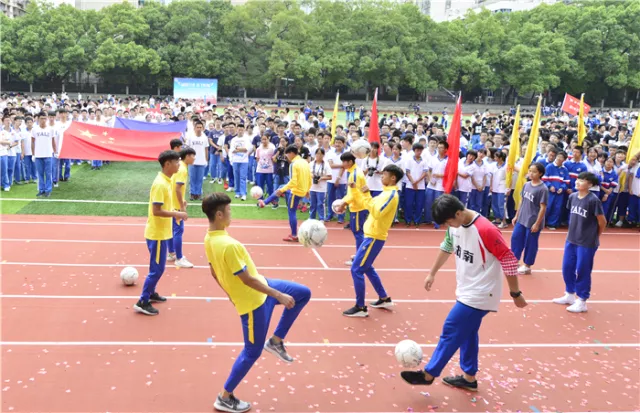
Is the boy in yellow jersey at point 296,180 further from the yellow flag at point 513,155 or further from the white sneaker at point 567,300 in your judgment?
the yellow flag at point 513,155

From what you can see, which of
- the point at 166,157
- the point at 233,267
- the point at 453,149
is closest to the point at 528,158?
the point at 453,149

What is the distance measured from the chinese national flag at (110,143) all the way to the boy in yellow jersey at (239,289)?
10.7m

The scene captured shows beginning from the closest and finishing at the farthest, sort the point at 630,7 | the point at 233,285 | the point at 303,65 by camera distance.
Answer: the point at 233,285 < the point at 303,65 < the point at 630,7

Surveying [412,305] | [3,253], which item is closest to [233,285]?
[412,305]

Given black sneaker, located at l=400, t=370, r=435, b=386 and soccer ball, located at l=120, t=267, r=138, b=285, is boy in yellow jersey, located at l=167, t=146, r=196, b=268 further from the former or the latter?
black sneaker, located at l=400, t=370, r=435, b=386

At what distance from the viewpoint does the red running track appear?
17.5 ft

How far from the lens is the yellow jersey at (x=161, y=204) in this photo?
22.7ft

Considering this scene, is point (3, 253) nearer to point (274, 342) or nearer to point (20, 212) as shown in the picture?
point (20, 212)

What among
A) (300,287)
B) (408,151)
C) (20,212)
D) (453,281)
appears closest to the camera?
(300,287)

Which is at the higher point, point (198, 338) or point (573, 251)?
point (573, 251)

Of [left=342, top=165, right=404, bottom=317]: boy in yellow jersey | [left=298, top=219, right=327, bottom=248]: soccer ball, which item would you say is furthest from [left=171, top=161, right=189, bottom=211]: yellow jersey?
[left=342, top=165, right=404, bottom=317]: boy in yellow jersey

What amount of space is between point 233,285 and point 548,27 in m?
71.2

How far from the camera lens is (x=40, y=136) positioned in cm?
1359

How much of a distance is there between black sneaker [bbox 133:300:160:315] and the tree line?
52.7 m
